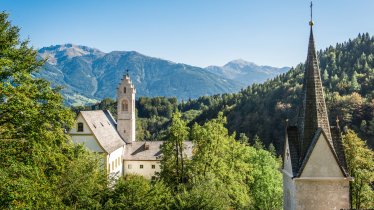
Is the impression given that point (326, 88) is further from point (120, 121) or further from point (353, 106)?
point (120, 121)

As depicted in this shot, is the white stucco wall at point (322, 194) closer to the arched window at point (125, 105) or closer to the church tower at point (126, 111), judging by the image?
the church tower at point (126, 111)

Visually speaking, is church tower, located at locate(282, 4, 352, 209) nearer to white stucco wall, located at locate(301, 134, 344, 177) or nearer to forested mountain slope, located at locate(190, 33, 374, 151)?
white stucco wall, located at locate(301, 134, 344, 177)

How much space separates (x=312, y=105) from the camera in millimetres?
18094

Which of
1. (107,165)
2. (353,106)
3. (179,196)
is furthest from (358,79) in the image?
(179,196)

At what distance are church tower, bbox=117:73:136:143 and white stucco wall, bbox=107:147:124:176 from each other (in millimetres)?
3444

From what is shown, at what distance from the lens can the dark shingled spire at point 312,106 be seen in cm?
1791

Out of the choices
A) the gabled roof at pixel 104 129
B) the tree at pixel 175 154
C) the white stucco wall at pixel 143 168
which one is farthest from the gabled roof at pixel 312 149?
the white stucco wall at pixel 143 168

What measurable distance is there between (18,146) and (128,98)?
46.3 meters

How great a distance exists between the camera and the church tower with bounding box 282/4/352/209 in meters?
17.3

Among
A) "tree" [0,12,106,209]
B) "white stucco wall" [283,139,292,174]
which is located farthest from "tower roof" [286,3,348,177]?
"tree" [0,12,106,209]

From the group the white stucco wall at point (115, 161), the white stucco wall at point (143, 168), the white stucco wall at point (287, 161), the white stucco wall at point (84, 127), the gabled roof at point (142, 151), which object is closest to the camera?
the white stucco wall at point (287, 161)

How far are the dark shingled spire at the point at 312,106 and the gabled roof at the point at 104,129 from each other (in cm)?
3474

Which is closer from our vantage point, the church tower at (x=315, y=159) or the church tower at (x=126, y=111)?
the church tower at (x=315, y=159)

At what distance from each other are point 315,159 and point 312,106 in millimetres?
2539
